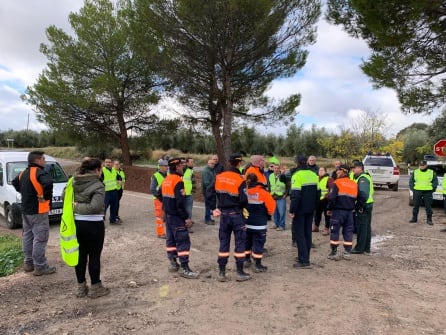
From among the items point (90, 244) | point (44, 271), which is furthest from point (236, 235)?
point (44, 271)

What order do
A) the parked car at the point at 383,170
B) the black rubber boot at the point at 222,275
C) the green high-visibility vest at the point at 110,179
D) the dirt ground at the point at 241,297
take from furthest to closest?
the parked car at the point at 383,170 < the green high-visibility vest at the point at 110,179 < the black rubber boot at the point at 222,275 < the dirt ground at the point at 241,297

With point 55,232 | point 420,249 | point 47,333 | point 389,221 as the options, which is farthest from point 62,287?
point 389,221

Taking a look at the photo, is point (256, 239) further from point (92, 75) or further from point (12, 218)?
point (92, 75)

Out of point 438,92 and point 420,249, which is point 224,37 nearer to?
point 438,92

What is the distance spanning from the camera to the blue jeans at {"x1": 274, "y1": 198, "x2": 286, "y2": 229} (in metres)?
9.14

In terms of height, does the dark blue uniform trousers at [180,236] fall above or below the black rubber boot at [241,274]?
above

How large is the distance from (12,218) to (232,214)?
22.2ft

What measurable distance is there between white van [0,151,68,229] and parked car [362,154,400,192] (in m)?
13.8

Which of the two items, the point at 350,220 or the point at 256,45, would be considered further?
the point at 256,45

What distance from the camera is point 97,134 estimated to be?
67.9 feet

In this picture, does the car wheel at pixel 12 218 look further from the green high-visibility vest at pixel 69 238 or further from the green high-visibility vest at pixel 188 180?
the green high-visibility vest at pixel 69 238

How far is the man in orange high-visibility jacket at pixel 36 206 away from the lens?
5688 mm

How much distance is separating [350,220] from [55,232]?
6.79 metres

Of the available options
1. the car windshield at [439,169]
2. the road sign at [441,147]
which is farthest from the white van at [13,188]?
the road sign at [441,147]
